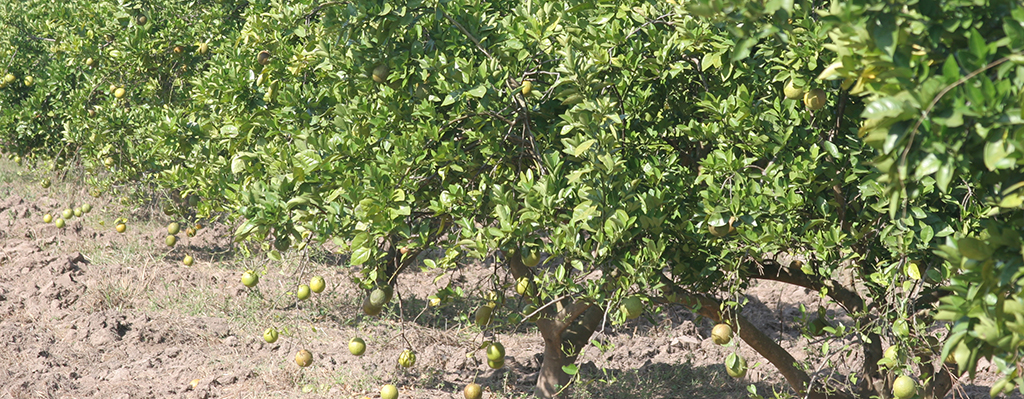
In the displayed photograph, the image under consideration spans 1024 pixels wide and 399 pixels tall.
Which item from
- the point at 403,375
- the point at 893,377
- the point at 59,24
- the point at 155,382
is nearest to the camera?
the point at 893,377

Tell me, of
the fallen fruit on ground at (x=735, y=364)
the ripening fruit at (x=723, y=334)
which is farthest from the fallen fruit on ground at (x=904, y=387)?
the ripening fruit at (x=723, y=334)

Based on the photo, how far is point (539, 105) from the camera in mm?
3119

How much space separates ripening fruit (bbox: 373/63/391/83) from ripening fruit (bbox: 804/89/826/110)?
143 cm

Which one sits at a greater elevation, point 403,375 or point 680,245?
point 680,245

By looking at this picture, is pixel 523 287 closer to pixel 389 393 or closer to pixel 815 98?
pixel 389 393

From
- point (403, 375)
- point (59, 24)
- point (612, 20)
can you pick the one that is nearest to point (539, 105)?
point (612, 20)

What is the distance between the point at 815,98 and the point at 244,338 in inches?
180

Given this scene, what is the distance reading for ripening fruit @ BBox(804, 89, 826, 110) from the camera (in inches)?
101

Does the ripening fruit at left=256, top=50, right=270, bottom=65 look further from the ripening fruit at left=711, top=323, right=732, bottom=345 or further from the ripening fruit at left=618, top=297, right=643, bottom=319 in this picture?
the ripening fruit at left=711, top=323, right=732, bottom=345

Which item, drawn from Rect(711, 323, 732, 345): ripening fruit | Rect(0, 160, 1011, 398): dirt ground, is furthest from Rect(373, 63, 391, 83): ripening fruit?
Rect(0, 160, 1011, 398): dirt ground

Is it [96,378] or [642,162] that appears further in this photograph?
[96,378]

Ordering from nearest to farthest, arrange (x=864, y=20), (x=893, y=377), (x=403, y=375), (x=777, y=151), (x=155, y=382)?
(x=864, y=20), (x=777, y=151), (x=893, y=377), (x=155, y=382), (x=403, y=375)

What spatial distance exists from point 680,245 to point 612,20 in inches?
33.4

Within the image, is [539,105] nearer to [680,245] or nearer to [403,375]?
[680,245]
